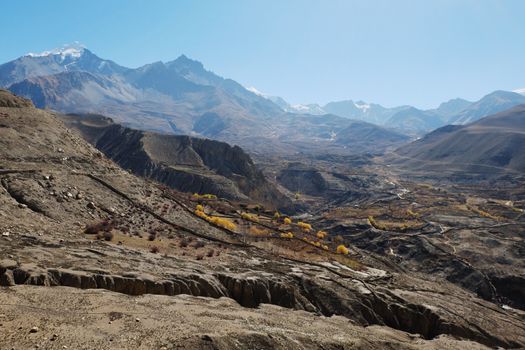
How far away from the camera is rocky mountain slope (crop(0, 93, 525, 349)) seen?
17297 millimetres

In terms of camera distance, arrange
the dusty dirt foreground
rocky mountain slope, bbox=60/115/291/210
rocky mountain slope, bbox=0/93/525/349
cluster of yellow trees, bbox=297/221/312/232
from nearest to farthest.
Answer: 1. the dusty dirt foreground
2. rocky mountain slope, bbox=0/93/525/349
3. cluster of yellow trees, bbox=297/221/312/232
4. rocky mountain slope, bbox=60/115/291/210

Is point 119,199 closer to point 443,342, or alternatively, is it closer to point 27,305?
point 27,305

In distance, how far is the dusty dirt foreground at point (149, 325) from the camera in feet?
49.0

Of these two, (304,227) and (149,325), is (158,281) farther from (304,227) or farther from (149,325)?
(304,227)

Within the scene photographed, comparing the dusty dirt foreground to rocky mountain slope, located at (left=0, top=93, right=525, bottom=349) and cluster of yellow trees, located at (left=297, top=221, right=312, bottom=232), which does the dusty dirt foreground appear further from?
cluster of yellow trees, located at (left=297, top=221, right=312, bottom=232)

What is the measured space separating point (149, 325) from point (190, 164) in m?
115

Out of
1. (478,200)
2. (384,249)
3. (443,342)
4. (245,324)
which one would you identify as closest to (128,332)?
(245,324)

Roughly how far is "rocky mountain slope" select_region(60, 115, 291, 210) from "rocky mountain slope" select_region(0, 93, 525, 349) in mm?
60262

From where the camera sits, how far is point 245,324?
66.2ft

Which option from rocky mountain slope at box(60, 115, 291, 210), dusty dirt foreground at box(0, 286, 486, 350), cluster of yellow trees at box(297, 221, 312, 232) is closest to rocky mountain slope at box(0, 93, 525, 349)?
dusty dirt foreground at box(0, 286, 486, 350)

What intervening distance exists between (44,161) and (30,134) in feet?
17.6

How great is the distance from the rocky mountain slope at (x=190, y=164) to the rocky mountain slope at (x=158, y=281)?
60262 millimetres

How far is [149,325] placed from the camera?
56.2 feet

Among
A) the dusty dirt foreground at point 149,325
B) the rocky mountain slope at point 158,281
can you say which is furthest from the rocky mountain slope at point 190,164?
the dusty dirt foreground at point 149,325
